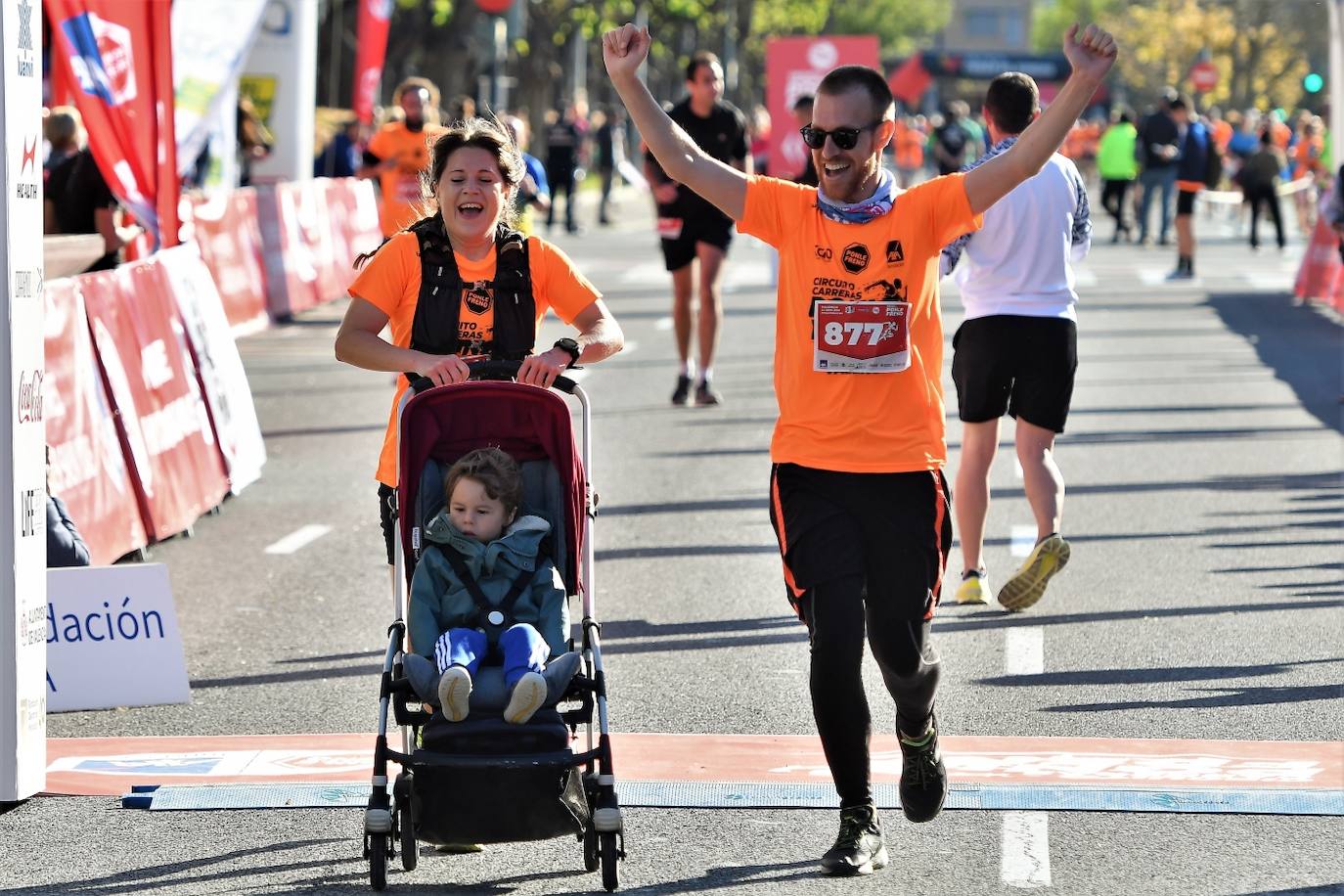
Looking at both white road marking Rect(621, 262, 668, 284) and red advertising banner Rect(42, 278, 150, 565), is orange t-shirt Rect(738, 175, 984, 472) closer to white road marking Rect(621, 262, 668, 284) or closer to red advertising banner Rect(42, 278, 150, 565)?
red advertising banner Rect(42, 278, 150, 565)

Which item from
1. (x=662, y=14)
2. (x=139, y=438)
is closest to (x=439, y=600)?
(x=139, y=438)

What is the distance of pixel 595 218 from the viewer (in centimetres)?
4066

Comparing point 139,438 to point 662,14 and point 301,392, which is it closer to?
point 301,392

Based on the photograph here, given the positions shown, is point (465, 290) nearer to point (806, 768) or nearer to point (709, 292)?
point (806, 768)

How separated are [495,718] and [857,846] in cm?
92

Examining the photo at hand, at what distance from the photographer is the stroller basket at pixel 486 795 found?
198 inches

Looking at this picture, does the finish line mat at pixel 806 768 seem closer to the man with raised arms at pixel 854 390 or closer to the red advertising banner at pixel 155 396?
the man with raised arms at pixel 854 390

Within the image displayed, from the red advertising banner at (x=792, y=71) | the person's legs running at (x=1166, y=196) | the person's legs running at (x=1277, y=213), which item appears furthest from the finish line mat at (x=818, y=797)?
the person's legs running at (x=1277, y=213)

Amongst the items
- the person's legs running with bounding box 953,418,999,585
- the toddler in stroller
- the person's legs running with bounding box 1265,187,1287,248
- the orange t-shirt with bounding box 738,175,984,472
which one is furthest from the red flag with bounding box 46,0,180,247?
the person's legs running with bounding box 1265,187,1287,248

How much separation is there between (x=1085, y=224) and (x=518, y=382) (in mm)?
3595

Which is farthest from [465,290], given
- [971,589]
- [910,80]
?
[910,80]

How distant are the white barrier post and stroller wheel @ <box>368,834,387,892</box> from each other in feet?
4.36

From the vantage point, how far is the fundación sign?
7078mm

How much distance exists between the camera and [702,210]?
44.5ft
